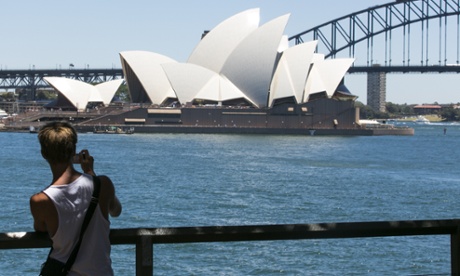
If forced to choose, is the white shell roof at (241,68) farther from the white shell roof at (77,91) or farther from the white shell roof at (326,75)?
the white shell roof at (77,91)

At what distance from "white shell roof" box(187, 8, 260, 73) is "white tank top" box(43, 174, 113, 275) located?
278 feet

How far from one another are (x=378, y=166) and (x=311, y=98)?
55664mm

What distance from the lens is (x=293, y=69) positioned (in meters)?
92.9

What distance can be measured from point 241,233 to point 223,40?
87.1 m

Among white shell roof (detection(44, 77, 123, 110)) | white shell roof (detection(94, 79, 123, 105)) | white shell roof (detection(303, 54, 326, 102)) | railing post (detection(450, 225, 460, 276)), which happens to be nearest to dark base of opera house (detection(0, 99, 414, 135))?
white shell roof (detection(303, 54, 326, 102))

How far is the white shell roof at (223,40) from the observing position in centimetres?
8812

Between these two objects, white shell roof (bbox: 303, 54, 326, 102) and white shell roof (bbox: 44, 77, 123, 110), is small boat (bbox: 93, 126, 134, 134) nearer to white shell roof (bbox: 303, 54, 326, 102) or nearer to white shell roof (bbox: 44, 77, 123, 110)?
white shell roof (bbox: 44, 77, 123, 110)

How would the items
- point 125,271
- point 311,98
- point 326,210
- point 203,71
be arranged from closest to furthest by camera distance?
point 125,271, point 326,210, point 203,71, point 311,98

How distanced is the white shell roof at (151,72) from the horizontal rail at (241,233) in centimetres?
9232

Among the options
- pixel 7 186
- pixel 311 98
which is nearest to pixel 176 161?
pixel 7 186

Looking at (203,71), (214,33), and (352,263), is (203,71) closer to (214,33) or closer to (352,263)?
(214,33)

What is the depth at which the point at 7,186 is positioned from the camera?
3012cm

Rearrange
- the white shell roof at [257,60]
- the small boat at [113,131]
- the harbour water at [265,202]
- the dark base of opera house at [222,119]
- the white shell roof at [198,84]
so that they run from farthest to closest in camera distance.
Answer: the dark base of opera house at [222,119], the small boat at [113,131], the white shell roof at [198,84], the white shell roof at [257,60], the harbour water at [265,202]

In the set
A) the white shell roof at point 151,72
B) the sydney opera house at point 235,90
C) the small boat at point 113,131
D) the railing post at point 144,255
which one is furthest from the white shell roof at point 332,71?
the railing post at point 144,255
